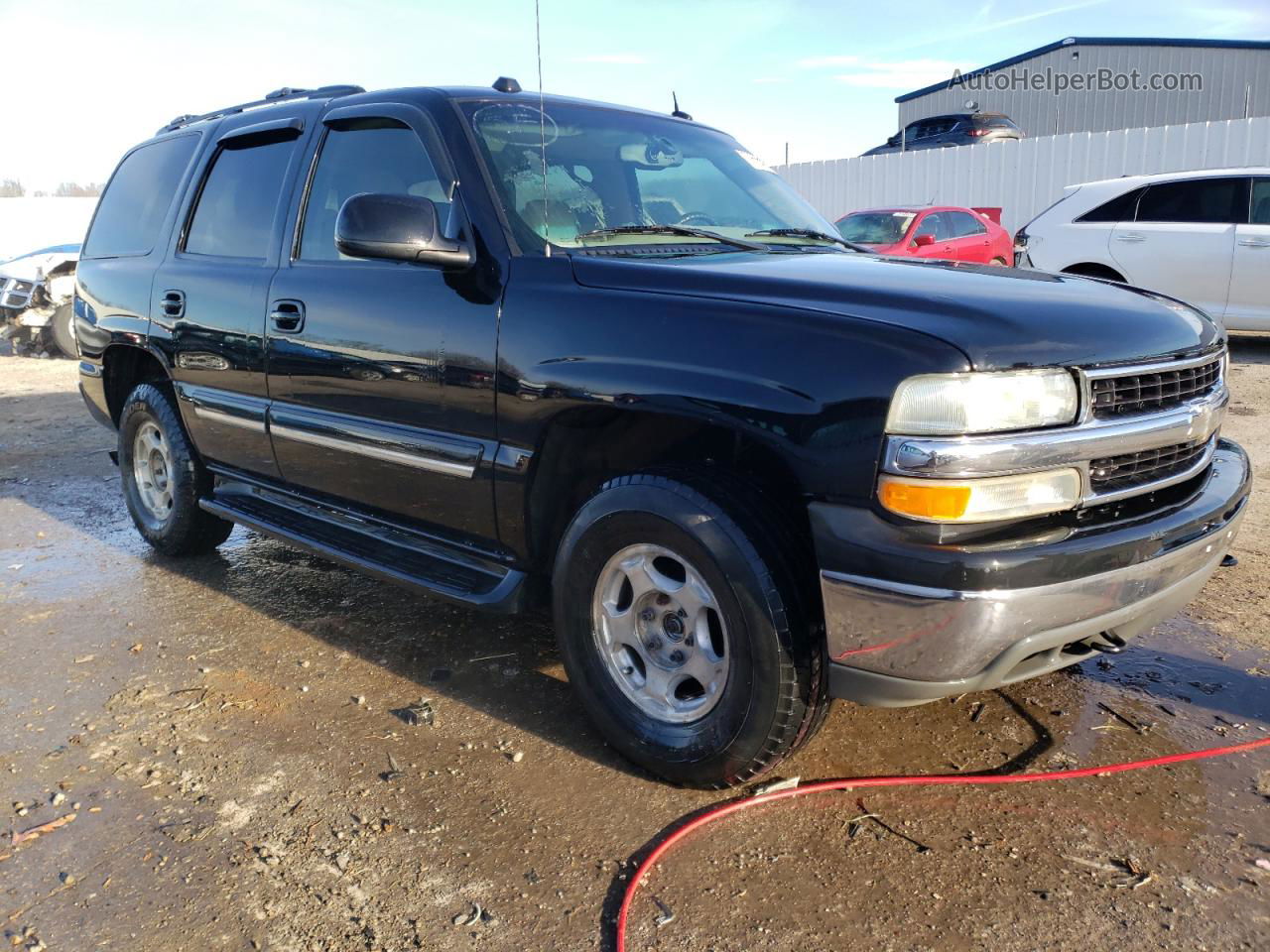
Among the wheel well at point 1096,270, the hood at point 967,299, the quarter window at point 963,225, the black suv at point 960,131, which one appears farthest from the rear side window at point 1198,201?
the black suv at point 960,131

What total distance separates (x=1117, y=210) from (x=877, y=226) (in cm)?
318

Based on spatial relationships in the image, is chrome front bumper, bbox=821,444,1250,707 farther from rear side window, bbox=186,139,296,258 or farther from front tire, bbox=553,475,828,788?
rear side window, bbox=186,139,296,258

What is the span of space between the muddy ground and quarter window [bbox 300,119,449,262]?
151cm

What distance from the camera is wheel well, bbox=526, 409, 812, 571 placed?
255cm

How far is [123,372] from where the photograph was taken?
5.00 meters

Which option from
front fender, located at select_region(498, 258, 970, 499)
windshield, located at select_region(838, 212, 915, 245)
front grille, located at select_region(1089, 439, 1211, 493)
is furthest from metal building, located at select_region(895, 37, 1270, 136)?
front fender, located at select_region(498, 258, 970, 499)

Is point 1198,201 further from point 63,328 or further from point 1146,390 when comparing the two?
point 63,328

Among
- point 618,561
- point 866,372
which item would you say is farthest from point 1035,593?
point 618,561

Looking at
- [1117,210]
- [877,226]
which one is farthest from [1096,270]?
[877,226]

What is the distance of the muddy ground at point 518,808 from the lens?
86.7 inches

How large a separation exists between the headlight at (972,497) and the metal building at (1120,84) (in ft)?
89.5

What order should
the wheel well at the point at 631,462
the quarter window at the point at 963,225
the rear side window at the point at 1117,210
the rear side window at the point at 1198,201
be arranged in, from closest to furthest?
1. the wheel well at the point at 631,462
2. the rear side window at the point at 1198,201
3. the rear side window at the point at 1117,210
4. the quarter window at the point at 963,225

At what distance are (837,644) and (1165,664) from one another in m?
1.75

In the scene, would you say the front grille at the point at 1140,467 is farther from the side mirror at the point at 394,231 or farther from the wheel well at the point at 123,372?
the wheel well at the point at 123,372
